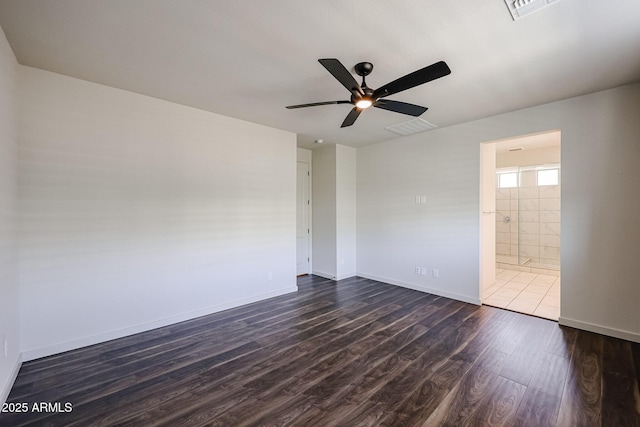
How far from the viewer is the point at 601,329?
9.49ft

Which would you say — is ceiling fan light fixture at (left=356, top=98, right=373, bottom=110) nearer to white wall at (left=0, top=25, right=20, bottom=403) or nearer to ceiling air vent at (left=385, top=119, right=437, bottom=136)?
ceiling air vent at (left=385, top=119, right=437, bottom=136)

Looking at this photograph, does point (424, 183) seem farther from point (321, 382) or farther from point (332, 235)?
point (321, 382)

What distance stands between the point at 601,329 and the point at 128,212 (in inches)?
212

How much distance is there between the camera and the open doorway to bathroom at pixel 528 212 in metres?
5.27

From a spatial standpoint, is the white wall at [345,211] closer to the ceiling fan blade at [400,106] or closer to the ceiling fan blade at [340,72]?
the ceiling fan blade at [400,106]

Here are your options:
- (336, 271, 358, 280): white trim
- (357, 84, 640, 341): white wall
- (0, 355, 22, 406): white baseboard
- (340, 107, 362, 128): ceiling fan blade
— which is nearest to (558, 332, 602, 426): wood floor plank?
(357, 84, 640, 341): white wall

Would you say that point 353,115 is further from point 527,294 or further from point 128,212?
point 527,294

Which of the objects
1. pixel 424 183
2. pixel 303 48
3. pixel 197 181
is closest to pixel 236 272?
pixel 197 181

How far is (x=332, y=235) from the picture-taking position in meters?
5.24

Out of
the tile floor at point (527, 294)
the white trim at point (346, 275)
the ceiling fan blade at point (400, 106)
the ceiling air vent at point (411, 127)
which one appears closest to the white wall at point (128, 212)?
the white trim at point (346, 275)

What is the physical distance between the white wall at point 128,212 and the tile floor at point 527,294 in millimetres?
3645

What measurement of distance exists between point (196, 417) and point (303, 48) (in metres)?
2.80

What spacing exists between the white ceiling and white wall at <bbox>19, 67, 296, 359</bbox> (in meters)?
0.39

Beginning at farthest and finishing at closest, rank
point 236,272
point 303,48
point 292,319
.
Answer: point 236,272, point 292,319, point 303,48
